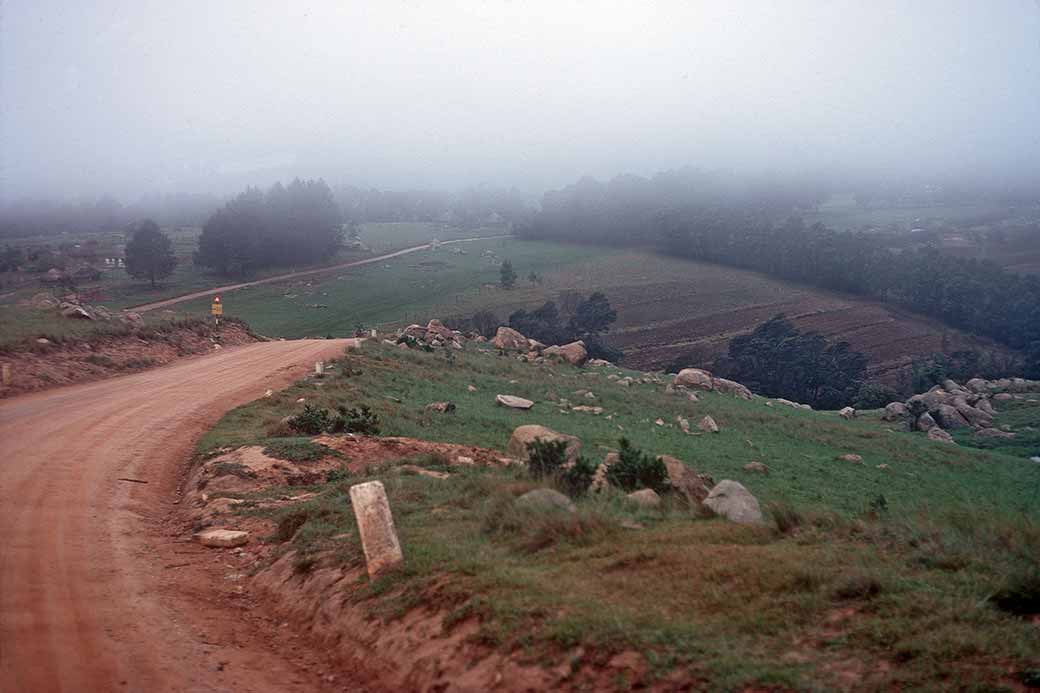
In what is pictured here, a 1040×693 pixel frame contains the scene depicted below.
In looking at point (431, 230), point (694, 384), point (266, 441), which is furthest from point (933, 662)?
point (431, 230)

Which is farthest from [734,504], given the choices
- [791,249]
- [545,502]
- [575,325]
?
[791,249]

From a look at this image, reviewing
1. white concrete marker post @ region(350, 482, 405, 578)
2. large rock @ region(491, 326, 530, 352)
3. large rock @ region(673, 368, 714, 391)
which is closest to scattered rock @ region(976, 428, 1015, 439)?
large rock @ region(673, 368, 714, 391)

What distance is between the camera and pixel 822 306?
226ft

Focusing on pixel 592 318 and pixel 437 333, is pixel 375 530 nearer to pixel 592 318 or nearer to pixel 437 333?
pixel 437 333

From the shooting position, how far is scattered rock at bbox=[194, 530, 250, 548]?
867cm

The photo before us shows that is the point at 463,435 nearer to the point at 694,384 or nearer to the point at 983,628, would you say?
the point at 983,628

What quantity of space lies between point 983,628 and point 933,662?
1.90 ft

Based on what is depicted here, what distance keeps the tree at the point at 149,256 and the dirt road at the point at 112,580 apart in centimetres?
5422

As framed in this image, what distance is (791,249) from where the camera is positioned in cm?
7669

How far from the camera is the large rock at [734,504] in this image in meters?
8.11

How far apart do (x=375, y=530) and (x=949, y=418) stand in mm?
34197

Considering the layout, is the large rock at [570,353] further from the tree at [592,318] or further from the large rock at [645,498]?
the large rock at [645,498]

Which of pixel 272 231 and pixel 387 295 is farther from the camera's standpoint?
pixel 272 231

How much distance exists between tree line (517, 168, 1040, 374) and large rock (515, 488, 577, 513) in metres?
58.5
